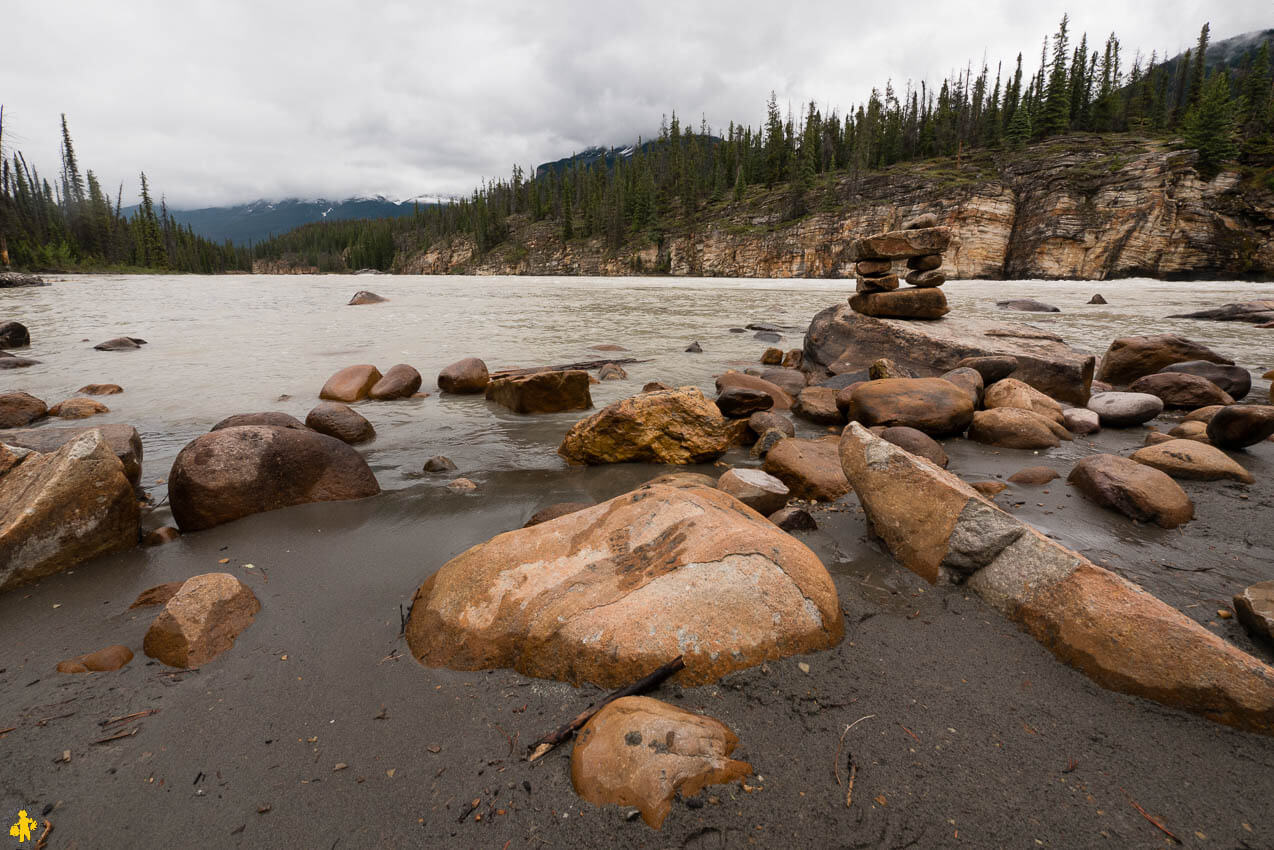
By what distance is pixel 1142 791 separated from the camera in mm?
1654

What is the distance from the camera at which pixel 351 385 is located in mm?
7984

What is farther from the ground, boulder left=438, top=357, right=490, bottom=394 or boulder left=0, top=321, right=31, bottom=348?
boulder left=0, top=321, right=31, bottom=348

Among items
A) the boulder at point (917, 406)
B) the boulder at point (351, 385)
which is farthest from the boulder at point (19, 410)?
the boulder at point (917, 406)

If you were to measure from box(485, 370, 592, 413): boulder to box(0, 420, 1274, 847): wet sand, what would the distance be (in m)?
4.36

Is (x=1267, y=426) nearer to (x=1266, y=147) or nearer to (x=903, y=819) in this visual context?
(x=903, y=819)

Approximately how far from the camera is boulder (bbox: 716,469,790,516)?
3.89 metres

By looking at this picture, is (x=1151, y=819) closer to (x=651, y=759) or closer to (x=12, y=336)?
(x=651, y=759)

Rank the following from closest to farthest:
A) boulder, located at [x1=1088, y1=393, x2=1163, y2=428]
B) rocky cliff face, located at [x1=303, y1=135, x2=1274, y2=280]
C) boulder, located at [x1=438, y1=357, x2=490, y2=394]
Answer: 1. boulder, located at [x1=1088, y1=393, x2=1163, y2=428]
2. boulder, located at [x1=438, y1=357, x2=490, y2=394]
3. rocky cliff face, located at [x1=303, y1=135, x2=1274, y2=280]

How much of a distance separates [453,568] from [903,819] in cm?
226

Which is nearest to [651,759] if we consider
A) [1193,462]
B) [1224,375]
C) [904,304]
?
[1193,462]

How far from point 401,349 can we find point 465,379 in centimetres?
476

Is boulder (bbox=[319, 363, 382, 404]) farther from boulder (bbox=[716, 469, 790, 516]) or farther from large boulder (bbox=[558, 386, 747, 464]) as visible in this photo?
boulder (bbox=[716, 469, 790, 516])

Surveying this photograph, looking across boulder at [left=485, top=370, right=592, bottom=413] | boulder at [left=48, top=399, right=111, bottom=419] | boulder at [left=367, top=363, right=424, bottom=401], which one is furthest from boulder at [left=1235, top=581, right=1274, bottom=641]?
boulder at [left=48, top=399, right=111, bottom=419]

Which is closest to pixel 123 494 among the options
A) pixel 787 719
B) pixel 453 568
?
pixel 453 568
